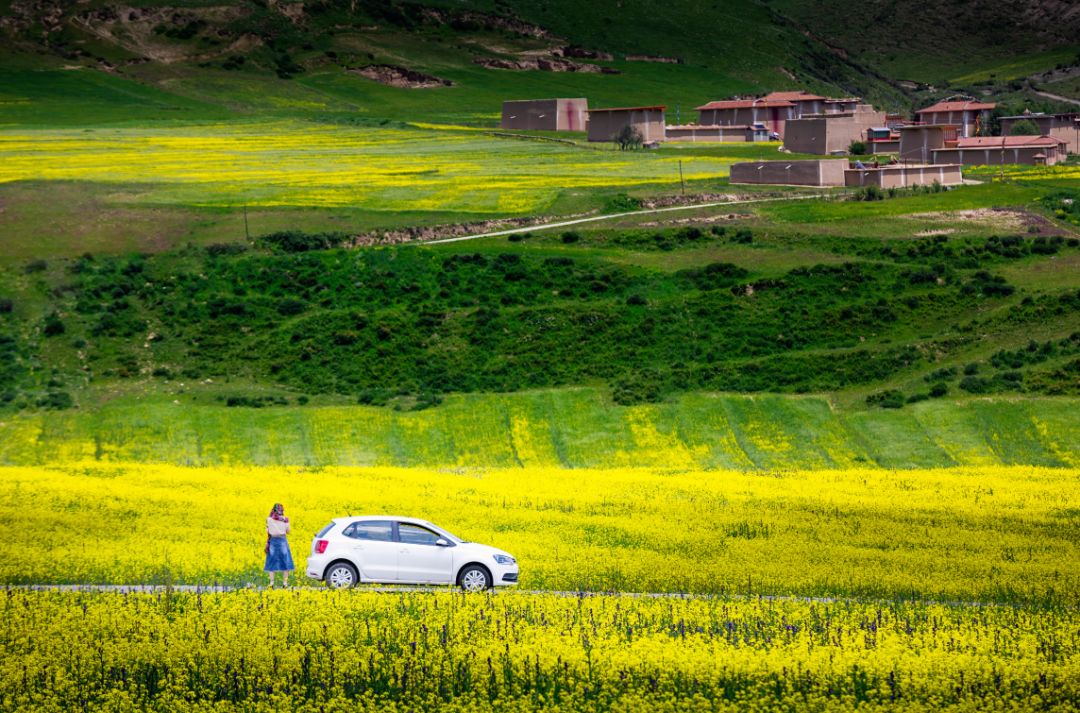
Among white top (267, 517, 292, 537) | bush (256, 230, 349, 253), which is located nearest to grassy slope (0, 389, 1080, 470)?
bush (256, 230, 349, 253)

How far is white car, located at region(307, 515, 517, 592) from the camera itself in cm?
3284

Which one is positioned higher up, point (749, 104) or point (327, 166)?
point (749, 104)

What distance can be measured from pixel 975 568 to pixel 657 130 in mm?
138767

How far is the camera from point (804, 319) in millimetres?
82562

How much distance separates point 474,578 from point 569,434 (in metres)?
34.0

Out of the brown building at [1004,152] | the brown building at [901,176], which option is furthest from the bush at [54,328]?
the brown building at [1004,152]

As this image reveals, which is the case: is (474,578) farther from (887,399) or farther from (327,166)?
(327,166)

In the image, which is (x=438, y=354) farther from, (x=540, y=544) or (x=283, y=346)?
(x=540, y=544)

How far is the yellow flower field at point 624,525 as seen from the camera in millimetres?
34000

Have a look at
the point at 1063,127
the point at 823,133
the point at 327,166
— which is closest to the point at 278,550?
the point at 327,166

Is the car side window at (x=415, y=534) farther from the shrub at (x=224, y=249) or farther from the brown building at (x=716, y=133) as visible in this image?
the brown building at (x=716, y=133)

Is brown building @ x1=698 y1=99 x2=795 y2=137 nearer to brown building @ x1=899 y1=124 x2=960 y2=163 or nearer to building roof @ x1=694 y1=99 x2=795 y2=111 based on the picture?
building roof @ x1=694 y1=99 x2=795 y2=111

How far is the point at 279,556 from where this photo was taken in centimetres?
3250

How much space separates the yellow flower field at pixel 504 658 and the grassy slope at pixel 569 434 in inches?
1244
